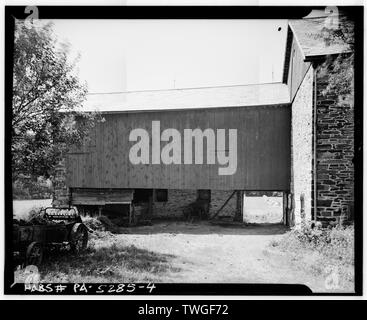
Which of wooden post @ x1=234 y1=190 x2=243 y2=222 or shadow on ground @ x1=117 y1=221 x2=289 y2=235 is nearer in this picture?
shadow on ground @ x1=117 y1=221 x2=289 y2=235

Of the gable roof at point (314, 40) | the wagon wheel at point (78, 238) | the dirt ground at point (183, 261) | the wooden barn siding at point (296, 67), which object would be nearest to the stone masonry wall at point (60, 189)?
the dirt ground at point (183, 261)

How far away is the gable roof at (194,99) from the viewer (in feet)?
39.8

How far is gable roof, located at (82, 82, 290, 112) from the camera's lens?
1212 cm

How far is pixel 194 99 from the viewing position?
1280 centimetres

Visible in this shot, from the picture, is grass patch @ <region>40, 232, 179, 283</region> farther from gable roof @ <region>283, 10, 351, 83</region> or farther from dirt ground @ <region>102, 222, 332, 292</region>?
gable roof @ <region>283, 10, 351, 83</region>

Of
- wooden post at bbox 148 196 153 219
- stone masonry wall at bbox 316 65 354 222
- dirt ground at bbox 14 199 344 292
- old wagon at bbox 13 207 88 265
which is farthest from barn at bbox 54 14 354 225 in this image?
old wagon at bbox 13 207 88 265

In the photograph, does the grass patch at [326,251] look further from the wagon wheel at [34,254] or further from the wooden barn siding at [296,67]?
the wagon wheel at [34,254]

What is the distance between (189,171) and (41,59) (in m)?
7.09

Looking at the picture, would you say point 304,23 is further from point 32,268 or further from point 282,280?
point 32,268

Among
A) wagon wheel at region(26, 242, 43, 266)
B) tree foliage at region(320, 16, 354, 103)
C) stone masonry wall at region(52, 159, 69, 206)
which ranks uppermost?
tree foliage at region(320, 16, 354, 103)

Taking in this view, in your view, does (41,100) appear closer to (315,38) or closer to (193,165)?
(193,165)

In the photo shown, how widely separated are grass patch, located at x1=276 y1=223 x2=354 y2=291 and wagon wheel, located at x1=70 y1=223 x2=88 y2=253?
5.45 metres

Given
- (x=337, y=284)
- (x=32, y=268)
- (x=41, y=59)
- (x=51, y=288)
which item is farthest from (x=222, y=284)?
(x=41, y=59)

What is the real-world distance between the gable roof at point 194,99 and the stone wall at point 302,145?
5.13 ft
